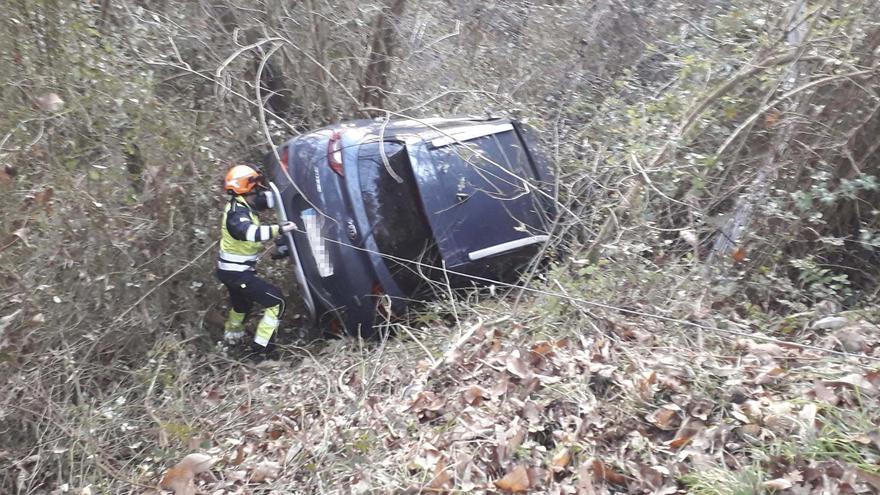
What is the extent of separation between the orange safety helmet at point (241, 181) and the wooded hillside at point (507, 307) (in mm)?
441

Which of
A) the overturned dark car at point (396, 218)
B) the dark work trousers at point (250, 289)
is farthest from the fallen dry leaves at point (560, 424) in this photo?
the dark work trousers at point (250, 289)

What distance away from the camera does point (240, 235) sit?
17.3ft

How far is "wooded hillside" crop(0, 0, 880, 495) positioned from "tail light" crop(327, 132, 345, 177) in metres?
1.15

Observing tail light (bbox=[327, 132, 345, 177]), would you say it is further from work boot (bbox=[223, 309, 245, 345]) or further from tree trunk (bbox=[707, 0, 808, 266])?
tree trunk (bbox=[707, 0, 808, 266])

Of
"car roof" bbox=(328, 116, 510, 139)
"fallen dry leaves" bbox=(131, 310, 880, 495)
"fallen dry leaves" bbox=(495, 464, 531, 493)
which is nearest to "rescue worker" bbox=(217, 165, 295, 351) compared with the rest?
"car roof" bbox=(328, 116, 510, 139)

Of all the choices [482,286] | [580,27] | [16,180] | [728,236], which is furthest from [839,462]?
[580,27]

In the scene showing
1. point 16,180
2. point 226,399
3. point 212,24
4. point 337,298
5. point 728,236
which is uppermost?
point 212,24

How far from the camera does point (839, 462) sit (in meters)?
2.80

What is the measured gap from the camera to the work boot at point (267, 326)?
17.8 feet

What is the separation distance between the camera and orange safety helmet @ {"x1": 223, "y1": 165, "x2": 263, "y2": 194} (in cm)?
540

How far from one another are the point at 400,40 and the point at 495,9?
198 centimetres

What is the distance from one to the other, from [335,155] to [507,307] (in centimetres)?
162

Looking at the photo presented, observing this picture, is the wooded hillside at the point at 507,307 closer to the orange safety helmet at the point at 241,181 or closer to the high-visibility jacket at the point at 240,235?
the high-visibility jacket at the point at 240,235

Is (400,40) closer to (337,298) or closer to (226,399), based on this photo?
(337,298)
